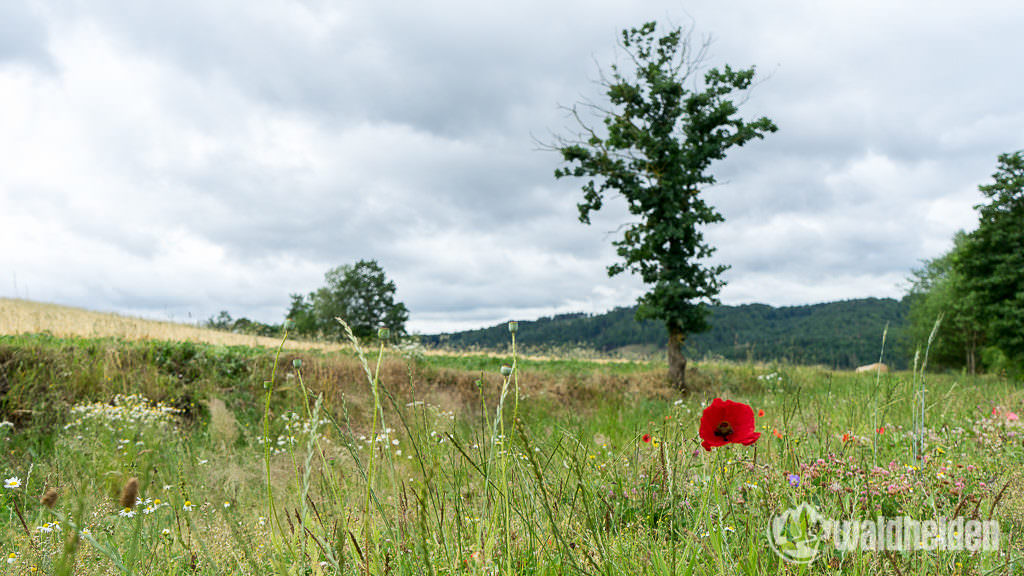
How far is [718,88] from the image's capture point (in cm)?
1516

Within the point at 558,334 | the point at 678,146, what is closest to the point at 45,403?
the point at 678,146

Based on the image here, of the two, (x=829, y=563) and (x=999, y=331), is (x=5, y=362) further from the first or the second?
(x=999, y=331)

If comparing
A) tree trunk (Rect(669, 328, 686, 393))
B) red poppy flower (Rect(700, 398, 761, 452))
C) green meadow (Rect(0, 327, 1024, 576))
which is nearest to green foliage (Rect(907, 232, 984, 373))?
tree trunk (Rect(669, 328, 686, 393))

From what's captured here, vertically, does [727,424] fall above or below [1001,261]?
below

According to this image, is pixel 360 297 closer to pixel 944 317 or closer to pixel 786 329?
pixel 944 317

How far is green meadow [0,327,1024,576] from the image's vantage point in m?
1.66

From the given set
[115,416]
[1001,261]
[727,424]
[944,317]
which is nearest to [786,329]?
[944,317]

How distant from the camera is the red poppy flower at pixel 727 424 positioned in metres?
1.73

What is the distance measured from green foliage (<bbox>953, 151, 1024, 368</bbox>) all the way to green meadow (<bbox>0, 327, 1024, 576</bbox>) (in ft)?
55.9

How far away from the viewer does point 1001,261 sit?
2291 cm

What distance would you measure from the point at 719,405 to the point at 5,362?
9645mm

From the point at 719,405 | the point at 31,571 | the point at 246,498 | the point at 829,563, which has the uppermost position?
the point at 719,405

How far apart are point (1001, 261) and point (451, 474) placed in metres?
28.2

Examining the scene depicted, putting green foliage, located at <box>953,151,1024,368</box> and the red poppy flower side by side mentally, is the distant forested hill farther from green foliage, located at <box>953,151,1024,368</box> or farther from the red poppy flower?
the red poppy flower
